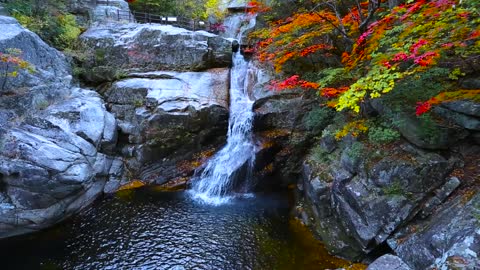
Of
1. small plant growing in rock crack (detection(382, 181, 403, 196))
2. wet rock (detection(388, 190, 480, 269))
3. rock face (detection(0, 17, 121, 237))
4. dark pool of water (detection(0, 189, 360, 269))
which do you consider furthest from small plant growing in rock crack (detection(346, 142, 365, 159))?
rock face (detection(0, 17, 121, 237))

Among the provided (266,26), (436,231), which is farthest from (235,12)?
(436,231)

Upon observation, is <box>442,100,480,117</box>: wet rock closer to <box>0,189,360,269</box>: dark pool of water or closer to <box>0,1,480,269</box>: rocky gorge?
<box>0,1,480,269</box>: rocky gorge

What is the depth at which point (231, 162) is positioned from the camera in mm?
12992

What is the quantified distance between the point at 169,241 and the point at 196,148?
17.5ft

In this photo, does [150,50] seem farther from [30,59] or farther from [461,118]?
[461,118]

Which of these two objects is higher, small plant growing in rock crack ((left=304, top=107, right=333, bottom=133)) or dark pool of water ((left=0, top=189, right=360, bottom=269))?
small plant growing in rock crack ((left=304, top=107, right=333, bottom=133))

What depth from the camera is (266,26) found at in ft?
54.7

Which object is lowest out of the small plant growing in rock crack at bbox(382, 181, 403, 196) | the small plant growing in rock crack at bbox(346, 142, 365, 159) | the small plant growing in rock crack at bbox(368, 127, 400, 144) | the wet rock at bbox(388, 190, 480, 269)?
the wet rock at bbox(388, 190, 480, 269)

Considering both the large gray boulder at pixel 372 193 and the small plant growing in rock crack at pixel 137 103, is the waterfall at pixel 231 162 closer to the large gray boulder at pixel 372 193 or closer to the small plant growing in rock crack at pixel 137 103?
the large gray boulder at pixel 372 193

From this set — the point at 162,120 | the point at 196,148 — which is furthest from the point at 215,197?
the point at 162,120

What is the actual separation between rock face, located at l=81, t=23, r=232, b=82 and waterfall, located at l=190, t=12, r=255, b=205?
3.11m

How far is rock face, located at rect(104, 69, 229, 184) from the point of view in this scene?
43.1 feet

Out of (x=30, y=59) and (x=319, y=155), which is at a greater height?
(x=30, y=59)

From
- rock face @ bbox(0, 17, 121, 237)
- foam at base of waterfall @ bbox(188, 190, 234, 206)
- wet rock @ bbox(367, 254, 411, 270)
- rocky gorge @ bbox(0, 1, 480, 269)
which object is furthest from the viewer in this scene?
foam at base of waterfall @ bbox(188, 190, 234, 206)
